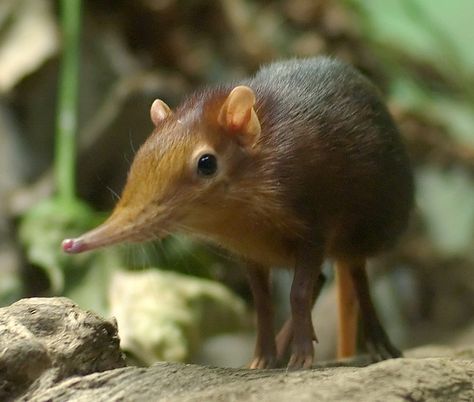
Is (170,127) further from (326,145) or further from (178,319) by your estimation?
(178,319)

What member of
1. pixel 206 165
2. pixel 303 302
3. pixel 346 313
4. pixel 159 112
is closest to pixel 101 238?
pixel 206 165

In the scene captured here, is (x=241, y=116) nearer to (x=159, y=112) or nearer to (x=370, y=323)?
(x=159, y=112)

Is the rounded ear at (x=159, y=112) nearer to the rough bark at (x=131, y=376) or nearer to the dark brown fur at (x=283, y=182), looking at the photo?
the dark brown fur at (x=283, y=182)

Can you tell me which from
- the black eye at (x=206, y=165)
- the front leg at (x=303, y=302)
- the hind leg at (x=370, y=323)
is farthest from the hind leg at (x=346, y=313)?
the black eye at (x=206, y=165)

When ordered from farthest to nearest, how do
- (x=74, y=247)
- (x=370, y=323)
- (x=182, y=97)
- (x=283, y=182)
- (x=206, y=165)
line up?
(x=182, y=97)
(x=370, y=323)
(x=283, y=182)
(x=206, y=165)
(x=74, y=247)

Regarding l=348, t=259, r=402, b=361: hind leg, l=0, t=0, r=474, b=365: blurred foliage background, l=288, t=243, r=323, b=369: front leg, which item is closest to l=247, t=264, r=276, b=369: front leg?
l=288, t=243, r=323, b=369: front leg

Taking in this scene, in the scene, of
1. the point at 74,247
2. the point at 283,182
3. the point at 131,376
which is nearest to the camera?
the point at 131,376
